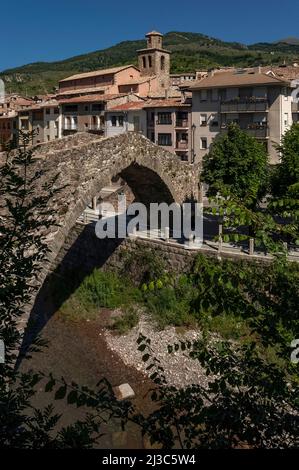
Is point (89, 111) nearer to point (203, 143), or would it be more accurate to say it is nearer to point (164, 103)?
point (164, 103)

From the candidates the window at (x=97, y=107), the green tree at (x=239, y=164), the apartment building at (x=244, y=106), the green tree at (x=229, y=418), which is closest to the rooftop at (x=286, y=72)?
the apartment building at (x=244, y=106)

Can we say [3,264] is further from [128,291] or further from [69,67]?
[69,67]

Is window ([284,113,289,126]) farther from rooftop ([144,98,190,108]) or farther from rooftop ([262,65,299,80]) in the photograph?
rooftop ([144,98,190,108])

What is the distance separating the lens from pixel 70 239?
20844mm

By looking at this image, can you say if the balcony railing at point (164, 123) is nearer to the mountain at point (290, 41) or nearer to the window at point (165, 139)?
the window at point (165, 139)

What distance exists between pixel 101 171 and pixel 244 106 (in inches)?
801

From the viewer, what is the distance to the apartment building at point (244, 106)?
98.9 ft

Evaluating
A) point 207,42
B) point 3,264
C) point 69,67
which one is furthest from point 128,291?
point 207,42

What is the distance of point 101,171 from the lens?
13219 mm

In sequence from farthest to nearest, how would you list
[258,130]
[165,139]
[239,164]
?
[165,139]
[258,130]
[239,164]

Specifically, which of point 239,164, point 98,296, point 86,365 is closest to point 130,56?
point 239,164

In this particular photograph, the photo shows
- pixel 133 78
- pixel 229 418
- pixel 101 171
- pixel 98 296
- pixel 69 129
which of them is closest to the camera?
pixel 229 418

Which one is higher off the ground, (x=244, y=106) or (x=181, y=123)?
(x=244, y=106)
